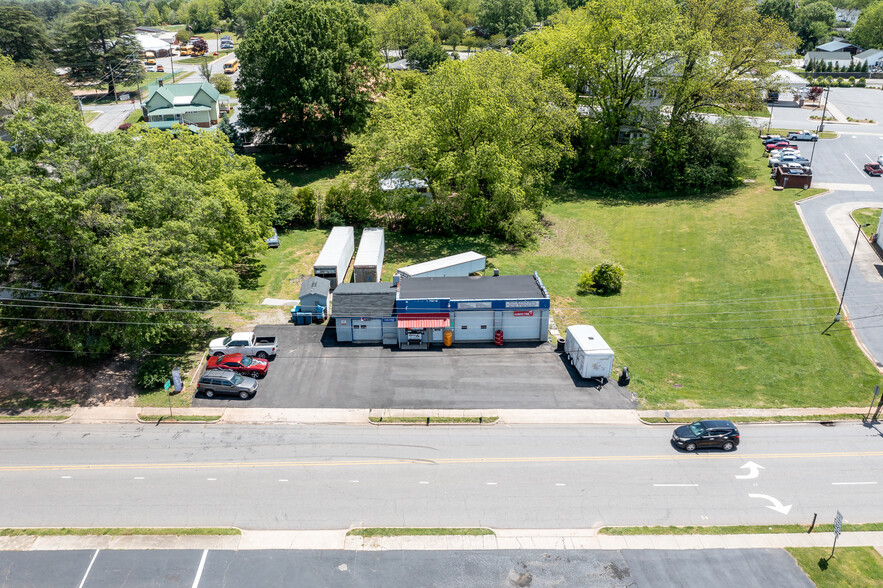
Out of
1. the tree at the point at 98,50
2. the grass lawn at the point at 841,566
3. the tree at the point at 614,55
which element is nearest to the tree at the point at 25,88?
the tree at the point at 98,50

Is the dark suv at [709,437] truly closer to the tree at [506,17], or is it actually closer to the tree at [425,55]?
the tree at [425,55]

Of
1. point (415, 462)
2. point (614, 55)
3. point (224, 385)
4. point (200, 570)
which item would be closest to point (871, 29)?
point (614, 55)

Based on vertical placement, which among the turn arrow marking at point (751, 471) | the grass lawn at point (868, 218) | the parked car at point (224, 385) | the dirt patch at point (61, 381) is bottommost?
the dirt patch at point (61, 381)

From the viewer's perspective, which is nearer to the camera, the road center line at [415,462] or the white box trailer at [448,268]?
the road center line at [415,462]

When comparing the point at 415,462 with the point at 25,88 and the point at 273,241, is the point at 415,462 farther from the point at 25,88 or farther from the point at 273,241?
the point at 25,88

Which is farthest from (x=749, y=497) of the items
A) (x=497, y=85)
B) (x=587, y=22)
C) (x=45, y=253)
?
(x=587, y=22)

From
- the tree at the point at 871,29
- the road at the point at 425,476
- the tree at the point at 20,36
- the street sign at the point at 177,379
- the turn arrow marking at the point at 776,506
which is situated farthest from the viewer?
the tree at the point at 871,29

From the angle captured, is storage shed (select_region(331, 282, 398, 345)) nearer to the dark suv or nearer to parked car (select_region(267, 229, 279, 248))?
parked car (select_region(267, 229, 279, 248))
